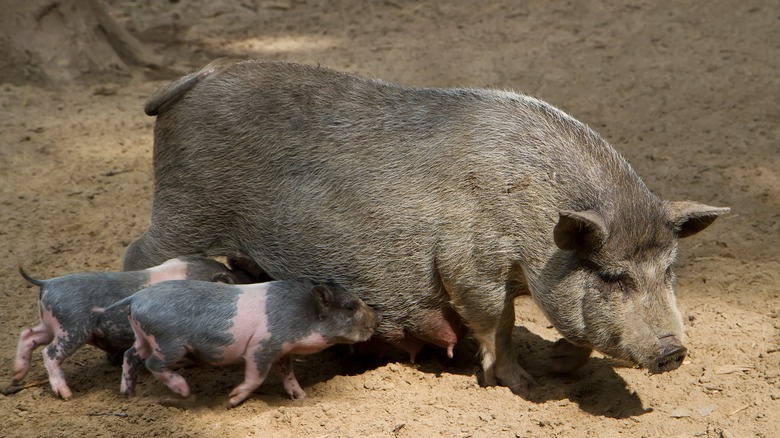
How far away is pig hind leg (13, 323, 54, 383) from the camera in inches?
186

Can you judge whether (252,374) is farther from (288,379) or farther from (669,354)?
(669,354)

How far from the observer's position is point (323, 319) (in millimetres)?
4734

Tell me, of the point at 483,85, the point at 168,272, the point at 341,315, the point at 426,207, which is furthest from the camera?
the point at 483,85

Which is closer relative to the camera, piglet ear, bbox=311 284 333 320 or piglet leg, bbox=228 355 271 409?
piglet leg, bbox=228 355 271 409

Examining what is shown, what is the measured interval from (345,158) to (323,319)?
2.90ft

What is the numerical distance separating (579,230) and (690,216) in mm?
606

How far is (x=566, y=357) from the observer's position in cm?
513

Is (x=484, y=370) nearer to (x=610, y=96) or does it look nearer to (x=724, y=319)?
(x=724, y=319)

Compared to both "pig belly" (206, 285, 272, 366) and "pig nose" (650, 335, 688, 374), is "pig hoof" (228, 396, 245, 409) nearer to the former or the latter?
"pig belly" (206, 285, 272, 366)

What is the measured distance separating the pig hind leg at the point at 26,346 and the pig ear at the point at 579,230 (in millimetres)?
2480

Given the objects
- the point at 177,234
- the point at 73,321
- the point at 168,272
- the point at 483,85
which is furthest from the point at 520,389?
the point at 483,85

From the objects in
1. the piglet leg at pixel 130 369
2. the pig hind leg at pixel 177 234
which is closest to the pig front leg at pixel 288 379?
the piglet leg at pixel 130 369

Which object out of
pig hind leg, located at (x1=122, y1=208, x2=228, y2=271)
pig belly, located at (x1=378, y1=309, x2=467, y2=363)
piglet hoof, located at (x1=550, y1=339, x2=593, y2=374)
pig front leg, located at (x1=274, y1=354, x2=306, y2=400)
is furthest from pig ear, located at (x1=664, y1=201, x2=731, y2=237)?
pig hind leg, located at (x1=122, y1=208, x2=228, y2=271)

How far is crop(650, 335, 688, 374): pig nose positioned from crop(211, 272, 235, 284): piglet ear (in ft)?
7.02
